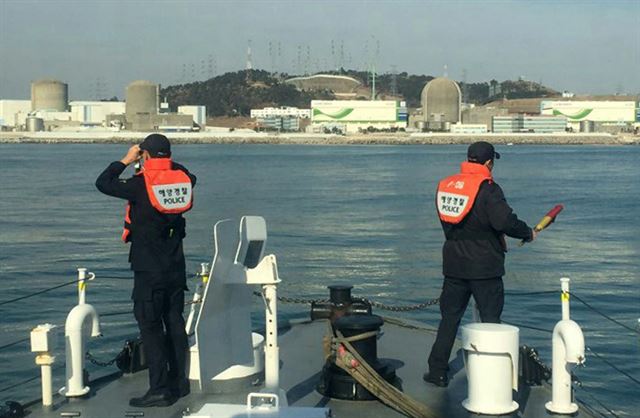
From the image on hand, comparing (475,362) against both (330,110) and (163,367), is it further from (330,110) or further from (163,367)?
(330,110)

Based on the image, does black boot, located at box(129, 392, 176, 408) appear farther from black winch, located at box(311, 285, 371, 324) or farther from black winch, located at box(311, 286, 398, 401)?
black winch, located at box(311, 285, 371, 324)

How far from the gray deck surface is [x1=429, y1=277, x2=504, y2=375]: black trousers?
0.82 feet

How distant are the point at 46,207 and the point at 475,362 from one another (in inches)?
1507

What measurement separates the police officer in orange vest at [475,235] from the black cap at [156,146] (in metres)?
2.01

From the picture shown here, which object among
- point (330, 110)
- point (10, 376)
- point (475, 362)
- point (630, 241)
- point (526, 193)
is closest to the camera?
point (475, 362)

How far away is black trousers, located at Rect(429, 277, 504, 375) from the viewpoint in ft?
22.1

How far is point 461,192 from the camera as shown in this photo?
670 centimetres

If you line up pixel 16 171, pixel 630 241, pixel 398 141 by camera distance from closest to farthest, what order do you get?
1. pixel 630 241
2. pixel 16 171
3. pixel 398 141

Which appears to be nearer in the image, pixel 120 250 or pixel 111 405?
pixel 111 405

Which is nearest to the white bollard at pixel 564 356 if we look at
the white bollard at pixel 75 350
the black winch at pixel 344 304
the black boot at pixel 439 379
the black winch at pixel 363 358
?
the black boot at pixel 439 379

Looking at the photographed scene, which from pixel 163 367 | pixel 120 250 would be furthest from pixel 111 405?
pixel 120 250

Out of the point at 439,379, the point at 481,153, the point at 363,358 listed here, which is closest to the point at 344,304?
the point at 439,379

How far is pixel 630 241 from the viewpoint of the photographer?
98.6ft

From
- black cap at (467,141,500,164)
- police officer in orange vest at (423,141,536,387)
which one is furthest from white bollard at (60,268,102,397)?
black cap at (467,141,500,164)
